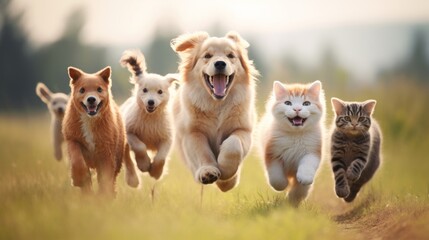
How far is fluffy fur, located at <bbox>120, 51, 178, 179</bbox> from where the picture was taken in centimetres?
788

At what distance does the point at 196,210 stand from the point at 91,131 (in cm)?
133

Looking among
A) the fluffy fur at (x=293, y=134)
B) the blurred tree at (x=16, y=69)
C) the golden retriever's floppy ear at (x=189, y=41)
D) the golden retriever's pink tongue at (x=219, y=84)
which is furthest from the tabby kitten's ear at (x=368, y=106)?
the blurred tree at (x=16, y=69)

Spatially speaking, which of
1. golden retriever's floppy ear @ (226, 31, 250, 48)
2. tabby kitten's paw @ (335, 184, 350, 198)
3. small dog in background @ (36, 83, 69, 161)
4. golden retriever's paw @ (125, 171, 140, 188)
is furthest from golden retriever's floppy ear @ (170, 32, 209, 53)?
small dog in background @ (36, 83, 69, 161)

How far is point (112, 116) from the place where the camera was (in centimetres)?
710

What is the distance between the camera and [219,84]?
729cm

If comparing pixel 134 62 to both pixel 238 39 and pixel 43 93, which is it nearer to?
pixel 238 39

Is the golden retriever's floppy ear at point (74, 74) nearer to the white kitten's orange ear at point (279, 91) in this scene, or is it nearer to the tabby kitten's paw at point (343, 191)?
the white kitten's orange ear at point (279, 91)

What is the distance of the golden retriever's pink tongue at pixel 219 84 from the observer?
7.27 metres

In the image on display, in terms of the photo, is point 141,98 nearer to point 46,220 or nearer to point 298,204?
point 298,204

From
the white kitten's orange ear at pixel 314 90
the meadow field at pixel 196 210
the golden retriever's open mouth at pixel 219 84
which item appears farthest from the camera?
the white kitten's orange ear at pixel 314 90

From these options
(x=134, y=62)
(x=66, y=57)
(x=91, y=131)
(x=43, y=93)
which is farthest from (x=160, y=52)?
(x=91, y=131)

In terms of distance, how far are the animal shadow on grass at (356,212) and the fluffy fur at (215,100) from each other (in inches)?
61.1

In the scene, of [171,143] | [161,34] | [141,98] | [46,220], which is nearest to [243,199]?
[171,143]

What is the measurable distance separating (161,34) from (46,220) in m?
25.8
